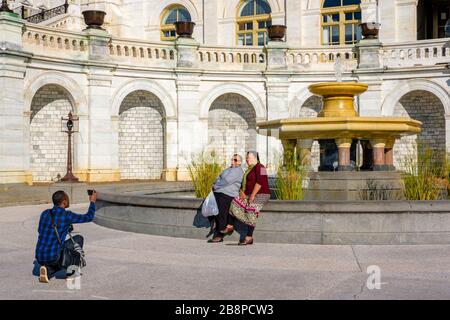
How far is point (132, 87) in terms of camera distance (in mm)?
24266

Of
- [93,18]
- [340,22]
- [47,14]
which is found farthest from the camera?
[47,14]

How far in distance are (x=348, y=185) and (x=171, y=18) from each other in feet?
84.1

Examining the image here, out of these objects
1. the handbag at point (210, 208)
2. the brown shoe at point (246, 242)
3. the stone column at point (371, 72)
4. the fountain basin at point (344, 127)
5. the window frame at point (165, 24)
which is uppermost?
the window frame at point (165, 24)

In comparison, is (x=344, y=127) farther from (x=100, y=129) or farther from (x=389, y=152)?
(x=100, y=129)

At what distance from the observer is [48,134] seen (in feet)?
76.7

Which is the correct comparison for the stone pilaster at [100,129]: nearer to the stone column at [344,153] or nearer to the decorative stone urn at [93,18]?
the decorative stone urn at [93,18]

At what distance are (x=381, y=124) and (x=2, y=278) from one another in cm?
900

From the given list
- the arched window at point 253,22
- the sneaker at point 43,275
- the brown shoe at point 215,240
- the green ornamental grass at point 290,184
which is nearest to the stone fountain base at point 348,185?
the green ornamental grass at point 290,184

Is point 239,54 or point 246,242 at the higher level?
point 239,54

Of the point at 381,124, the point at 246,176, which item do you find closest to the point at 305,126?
the point at 381,124

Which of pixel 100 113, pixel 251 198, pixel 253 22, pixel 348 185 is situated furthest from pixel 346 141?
pixel 253 22

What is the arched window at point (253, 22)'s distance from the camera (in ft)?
109

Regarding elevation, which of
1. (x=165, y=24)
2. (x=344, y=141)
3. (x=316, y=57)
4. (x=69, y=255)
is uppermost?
(x=165, y=24)

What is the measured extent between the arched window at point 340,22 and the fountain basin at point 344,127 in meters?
18.7
